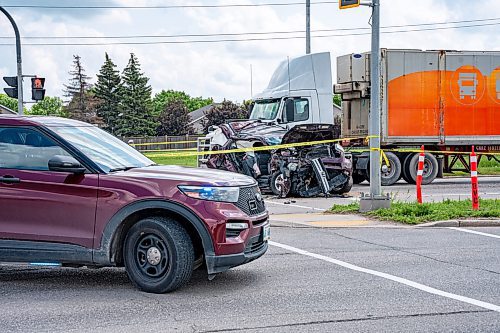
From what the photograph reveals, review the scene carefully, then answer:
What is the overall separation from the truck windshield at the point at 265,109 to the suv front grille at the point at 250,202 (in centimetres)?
1321

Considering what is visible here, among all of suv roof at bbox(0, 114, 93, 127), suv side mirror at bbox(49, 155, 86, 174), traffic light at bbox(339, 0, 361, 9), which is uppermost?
traffic light at bbox(339, 0, 361, 9)

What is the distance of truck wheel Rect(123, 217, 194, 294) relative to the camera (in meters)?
6.86

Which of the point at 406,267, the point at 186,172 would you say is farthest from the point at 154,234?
the point at 406,267

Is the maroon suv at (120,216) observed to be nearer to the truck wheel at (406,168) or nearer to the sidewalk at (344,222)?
the sidewalk at (344,222)

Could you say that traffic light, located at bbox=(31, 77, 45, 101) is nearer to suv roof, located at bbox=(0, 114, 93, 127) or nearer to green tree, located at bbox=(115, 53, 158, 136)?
suv roof, located at bbox=(0, 114, 93, 127)

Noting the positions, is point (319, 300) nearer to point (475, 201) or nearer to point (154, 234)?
point (154, 234)

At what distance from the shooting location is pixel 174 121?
7906 cm

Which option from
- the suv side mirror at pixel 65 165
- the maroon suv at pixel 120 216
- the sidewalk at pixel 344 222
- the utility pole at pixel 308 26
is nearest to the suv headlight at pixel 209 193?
the maroon suv at pixel 120 216

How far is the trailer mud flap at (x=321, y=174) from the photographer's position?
57.6 feet

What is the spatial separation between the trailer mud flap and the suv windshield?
974 centimetres

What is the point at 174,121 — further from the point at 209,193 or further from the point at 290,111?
the point at 209,193

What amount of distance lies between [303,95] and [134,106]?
56503mm

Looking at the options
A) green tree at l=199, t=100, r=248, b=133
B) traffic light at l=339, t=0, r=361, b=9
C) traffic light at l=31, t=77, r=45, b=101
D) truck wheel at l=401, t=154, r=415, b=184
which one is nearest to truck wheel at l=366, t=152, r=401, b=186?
Result: truck wheel at l=401, t=154, r=415, b=184

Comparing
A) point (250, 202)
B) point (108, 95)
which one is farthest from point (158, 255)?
point (108, 95)
